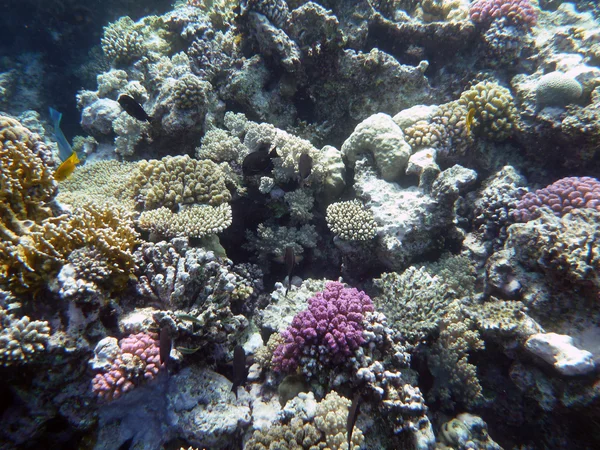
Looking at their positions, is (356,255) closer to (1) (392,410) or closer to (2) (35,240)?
(1) (392,410)

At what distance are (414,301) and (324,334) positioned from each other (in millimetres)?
1410

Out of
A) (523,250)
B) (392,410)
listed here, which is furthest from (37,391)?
(523,250)

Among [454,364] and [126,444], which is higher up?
[126,444]

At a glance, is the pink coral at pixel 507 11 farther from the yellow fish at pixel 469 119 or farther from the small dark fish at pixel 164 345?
the small dark fish at pixel 164 345

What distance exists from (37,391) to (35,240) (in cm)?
138

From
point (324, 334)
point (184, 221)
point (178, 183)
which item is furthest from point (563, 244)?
point (178, 183)

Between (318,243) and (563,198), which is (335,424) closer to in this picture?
(318,243)

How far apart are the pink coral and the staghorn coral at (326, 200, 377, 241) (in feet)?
15.5

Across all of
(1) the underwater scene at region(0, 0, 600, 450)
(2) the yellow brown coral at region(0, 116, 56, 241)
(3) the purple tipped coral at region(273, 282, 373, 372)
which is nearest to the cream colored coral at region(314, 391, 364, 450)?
(1) the underwater scene at region(0, 0, 600, 450)

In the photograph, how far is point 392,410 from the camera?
9.68 feet

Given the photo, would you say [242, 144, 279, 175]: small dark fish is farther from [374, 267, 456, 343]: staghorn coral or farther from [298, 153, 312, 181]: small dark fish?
[374, 267, 456, 343]: staghorn coral

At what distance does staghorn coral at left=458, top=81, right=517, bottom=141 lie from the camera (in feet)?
16.1

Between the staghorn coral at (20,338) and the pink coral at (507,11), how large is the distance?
324 inches

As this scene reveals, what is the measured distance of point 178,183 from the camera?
4.16 metres
